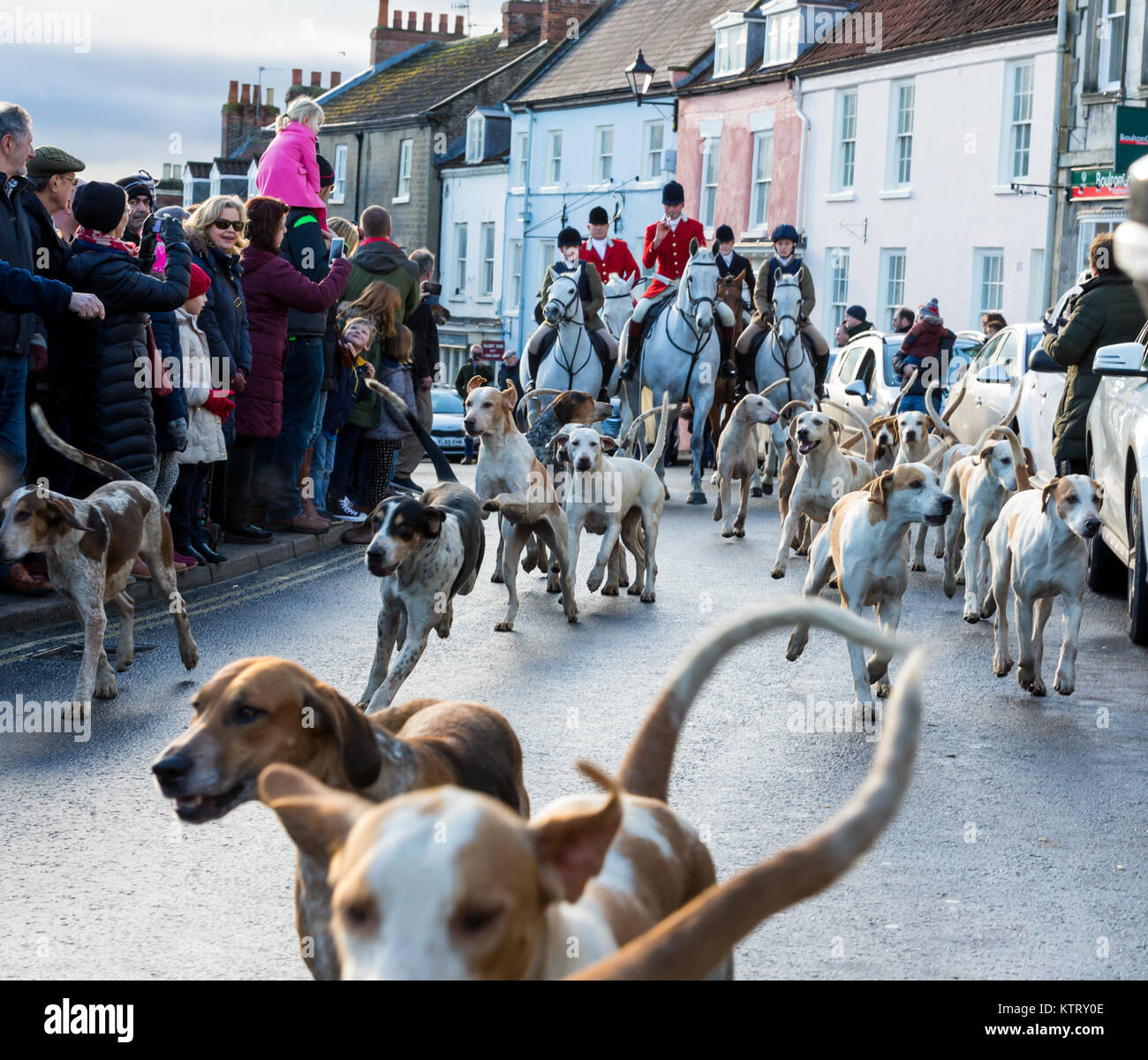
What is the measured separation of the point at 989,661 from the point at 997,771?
101 inches

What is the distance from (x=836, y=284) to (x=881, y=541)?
27.3m

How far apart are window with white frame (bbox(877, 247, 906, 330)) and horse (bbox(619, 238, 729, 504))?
1548cm

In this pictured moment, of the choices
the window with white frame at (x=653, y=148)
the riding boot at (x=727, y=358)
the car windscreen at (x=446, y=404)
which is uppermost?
the window with white frame at (x=653, y=148)

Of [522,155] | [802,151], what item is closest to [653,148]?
[522,155]

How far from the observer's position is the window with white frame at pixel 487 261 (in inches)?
1998

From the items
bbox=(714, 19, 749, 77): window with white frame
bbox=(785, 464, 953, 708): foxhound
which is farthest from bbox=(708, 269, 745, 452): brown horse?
bbox=(714, 19, 749, 77): window with white frame

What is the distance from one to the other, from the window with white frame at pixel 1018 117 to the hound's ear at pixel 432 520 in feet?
78.2

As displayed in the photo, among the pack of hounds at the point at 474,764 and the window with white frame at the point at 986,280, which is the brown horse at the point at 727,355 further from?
the window with white frame at the point at 986,280

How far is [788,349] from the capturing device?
750 inches

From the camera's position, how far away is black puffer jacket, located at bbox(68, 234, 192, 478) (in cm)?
949

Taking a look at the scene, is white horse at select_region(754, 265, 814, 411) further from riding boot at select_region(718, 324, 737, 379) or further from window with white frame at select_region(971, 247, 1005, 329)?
window with white frame at select_region(971, 247, 1005, 329)

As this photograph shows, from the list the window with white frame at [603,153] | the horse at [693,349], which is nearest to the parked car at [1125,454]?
the horse at [693,349]

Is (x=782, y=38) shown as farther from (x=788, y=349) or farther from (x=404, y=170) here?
(x=788, y=349)
